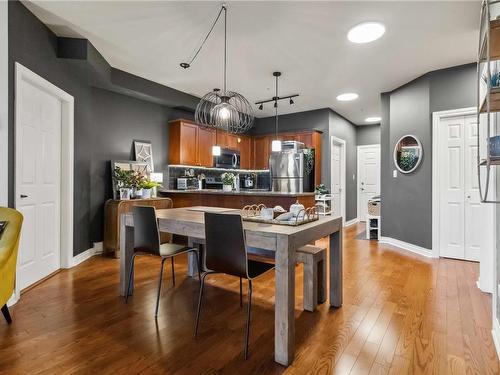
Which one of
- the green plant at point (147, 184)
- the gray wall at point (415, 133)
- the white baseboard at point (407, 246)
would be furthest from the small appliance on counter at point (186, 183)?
the white baseboard at point (407, 246)

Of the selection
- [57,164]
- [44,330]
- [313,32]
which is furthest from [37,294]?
[313,32]

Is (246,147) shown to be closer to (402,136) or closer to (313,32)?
(402,136)

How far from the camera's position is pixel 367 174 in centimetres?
779

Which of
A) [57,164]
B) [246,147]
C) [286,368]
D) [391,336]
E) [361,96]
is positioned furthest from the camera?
[246,147]

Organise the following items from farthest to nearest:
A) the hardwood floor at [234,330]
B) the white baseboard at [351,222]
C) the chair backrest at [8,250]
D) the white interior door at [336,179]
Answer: the white baseboard at [351,222] → the white interior door at [336,179] → the chair backrest at [8,250] → the hardwood floor at [234,330]

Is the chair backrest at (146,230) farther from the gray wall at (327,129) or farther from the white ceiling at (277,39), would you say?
the gray wall at (327,129)

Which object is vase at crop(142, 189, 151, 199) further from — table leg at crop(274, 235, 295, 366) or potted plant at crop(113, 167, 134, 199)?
table leg at crop(274, 235, 295, 366)

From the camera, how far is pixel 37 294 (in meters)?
2.73

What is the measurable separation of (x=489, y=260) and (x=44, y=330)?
12.8 feet

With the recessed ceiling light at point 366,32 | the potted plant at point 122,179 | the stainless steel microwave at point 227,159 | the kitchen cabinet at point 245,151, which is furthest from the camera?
the kitchen cabinet at point 245,151

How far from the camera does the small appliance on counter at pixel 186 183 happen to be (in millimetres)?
5445

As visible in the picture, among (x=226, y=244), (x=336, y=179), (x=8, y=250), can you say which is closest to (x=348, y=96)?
(x=336, y=179)

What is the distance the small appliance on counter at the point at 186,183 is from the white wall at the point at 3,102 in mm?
3104

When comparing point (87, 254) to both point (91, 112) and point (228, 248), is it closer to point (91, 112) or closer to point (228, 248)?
point (91, 112)
